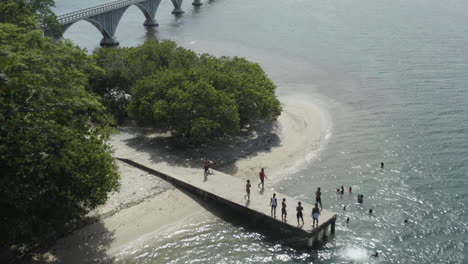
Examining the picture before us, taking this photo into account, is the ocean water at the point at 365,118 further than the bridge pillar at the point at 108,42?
No

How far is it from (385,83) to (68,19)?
6038cm

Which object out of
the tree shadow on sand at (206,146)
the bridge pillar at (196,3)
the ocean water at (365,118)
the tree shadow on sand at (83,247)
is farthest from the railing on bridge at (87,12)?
the tree shadow on sand at (83,247)

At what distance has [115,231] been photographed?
37.1 meters

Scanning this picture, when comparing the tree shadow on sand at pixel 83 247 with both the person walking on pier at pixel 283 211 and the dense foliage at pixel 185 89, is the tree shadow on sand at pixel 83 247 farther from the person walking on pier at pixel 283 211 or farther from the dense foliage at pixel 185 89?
the dense foliage at pixel 185 89

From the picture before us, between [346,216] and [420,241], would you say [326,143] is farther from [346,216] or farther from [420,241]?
[420,241]

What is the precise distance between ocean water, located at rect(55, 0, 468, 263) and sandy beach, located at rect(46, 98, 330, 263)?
162 cm

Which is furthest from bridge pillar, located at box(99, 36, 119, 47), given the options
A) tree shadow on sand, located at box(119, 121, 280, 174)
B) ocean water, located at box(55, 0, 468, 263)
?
tree shadow on sand, located at box(119, 121, 280, 174)

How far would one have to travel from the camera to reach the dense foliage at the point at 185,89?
49375 mm

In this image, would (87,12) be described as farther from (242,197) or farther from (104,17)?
(242,197)

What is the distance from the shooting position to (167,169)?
45.9 meters

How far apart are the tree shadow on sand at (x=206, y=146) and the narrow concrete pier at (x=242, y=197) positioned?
2797 millimetres

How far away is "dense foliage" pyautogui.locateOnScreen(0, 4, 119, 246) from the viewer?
28438 mm

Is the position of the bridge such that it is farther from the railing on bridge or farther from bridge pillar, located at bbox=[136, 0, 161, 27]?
bridge pillar, located at bbox=[136, 0, 161, 27]

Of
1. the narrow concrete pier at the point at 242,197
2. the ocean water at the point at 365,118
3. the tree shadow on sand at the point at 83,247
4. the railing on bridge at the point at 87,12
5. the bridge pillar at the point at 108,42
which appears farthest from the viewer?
the bridge pillar at the point at 108,42
